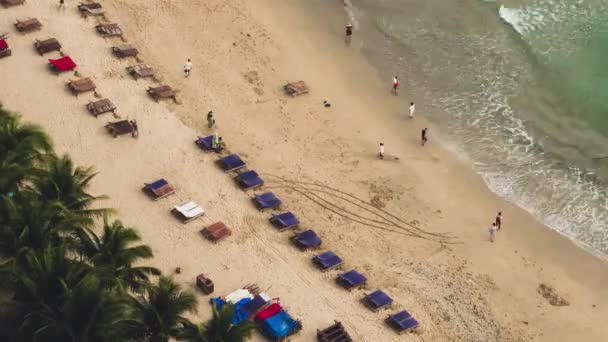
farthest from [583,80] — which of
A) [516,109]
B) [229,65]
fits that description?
[229,65]

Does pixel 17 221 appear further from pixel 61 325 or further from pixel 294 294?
pixel 294 294

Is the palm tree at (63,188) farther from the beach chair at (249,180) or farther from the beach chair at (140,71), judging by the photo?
the beach chair at (140,71)

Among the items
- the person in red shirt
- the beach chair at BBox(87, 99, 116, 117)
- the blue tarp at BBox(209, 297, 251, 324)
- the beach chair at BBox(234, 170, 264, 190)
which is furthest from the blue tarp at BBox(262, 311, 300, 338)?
the person in red shirt

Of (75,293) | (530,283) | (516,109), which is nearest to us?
(75,293)

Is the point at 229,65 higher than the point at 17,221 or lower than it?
higher

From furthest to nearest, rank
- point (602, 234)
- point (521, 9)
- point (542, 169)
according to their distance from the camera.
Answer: point (521, 9), point (542, 169), point (602, 234)

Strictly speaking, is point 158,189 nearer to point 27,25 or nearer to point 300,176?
point 300,176

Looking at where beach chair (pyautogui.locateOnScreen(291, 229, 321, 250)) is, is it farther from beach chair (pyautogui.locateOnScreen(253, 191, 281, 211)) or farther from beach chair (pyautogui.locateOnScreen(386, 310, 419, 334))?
beach chair (pyautogui.locateOnScreen(386, 310, 419, 334))
